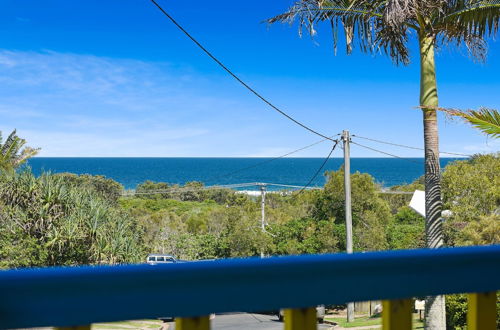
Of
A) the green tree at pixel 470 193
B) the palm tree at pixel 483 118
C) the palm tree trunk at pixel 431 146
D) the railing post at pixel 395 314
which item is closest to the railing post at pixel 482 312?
the railing post at pixel 395 314

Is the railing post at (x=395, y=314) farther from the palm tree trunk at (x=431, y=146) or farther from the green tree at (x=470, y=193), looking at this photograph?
the green tree at (x=470, y=193)

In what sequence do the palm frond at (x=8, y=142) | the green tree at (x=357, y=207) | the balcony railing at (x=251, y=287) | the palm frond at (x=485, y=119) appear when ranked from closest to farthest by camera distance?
the balcony railing at (x=251, y=287)
the palm frond at (x=485, y=119)
the palm frond at (x=8, y=142)
the green tree at (x=357, y=207)

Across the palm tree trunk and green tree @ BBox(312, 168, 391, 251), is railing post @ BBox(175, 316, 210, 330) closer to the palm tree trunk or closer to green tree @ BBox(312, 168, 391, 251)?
the palm tree trunk

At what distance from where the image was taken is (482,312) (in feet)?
4.21

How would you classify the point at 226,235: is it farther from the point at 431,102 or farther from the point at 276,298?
the point at 276,298

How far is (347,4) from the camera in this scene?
13.1 meters

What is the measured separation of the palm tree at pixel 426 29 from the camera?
11508 millimetres

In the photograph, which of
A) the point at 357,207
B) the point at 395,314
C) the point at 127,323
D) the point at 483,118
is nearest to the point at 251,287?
the point at 395,314

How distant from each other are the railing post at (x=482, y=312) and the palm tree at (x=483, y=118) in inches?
267

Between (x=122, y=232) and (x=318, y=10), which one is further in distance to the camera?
(x=122, y=232)

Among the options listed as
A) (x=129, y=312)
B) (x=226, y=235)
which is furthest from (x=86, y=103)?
(x=129, y=312)

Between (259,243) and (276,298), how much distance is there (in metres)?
25.7

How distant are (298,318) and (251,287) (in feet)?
0.47

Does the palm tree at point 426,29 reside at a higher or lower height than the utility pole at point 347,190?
higher
